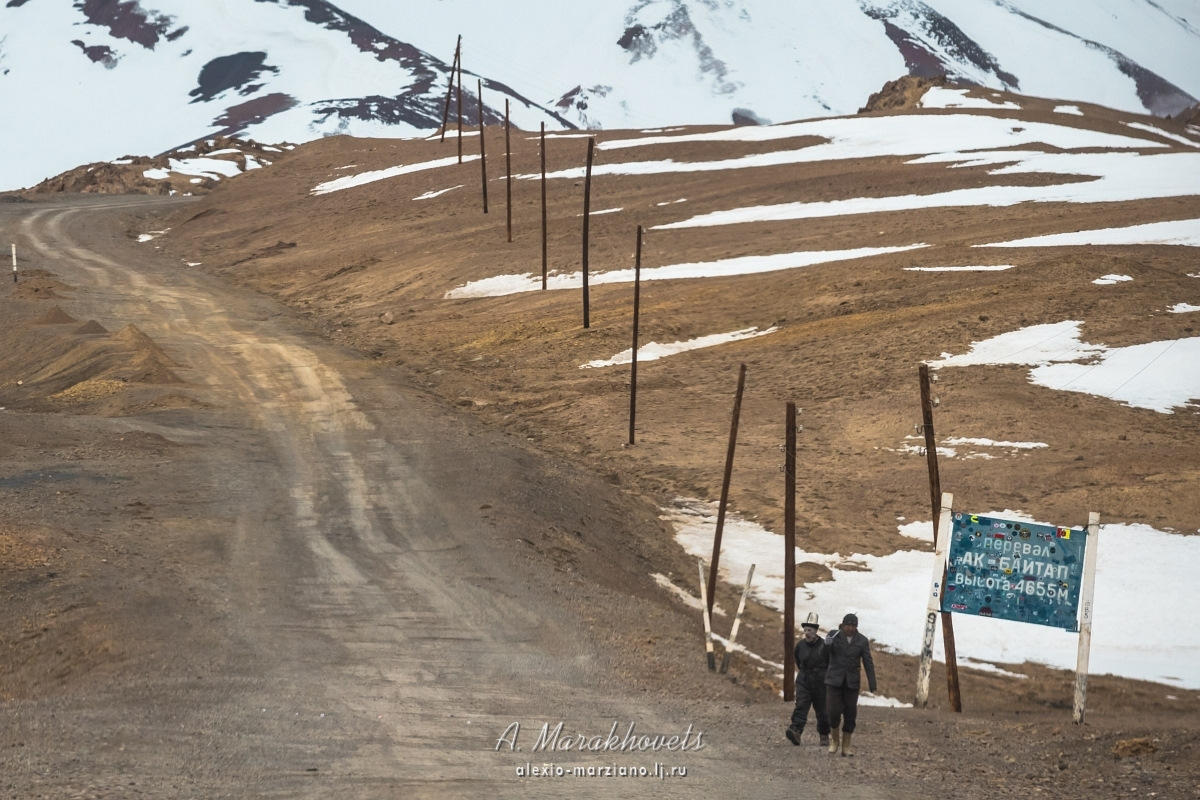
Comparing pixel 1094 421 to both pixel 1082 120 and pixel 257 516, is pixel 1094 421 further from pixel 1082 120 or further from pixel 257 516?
pixel 1082 120

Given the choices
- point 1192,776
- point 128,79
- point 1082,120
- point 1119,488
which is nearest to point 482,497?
point 1119,488

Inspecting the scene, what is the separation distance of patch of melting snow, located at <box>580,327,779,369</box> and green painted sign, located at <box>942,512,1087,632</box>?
865 inches

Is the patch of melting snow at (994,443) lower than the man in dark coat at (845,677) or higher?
lower

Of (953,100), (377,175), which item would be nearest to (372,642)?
(377,175)

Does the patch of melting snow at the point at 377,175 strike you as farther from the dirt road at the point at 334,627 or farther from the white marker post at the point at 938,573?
the white marker post at the point at 938,573

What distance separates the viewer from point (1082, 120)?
70.1 m

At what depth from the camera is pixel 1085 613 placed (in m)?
15.4

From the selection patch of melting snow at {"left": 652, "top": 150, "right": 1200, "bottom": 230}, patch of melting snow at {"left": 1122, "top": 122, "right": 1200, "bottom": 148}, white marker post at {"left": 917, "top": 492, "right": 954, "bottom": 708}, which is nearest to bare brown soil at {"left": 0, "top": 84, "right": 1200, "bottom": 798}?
white marker post at {"left": 917, "top": 492, "right": 954, "bottom": 708}

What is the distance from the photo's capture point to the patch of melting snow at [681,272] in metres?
44.5

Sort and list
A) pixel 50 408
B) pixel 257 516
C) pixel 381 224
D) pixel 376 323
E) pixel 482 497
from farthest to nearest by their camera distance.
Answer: pixel 381 224
pixel 376 323
pixel 50 408
pixel 482 497
pixel 257 516

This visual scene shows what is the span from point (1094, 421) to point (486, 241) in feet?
96.5

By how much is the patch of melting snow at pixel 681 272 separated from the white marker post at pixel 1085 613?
96.2ft

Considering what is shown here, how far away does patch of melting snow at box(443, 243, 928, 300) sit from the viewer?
44.5 m
